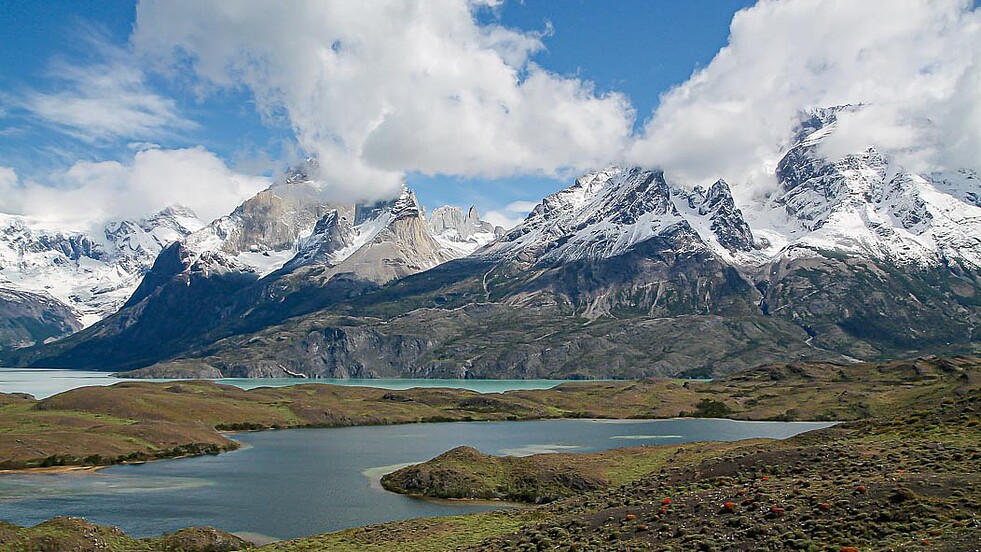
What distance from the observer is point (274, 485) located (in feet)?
346

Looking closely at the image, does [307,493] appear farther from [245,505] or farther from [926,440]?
[926,440]

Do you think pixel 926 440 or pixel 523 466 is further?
pixel 523 466

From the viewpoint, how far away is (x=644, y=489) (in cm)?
6350

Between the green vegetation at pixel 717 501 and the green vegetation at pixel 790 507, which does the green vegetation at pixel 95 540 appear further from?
the green vegetation at pixel 790 507

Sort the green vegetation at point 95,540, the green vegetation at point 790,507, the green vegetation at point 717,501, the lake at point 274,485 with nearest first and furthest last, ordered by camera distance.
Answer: the green vegetation at point 790,507 < the green vegetation at point 717,501 < the green vegetation at point 95,540 < the lake at point 274,485

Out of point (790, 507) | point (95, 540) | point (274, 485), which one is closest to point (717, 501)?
point (790, 507)

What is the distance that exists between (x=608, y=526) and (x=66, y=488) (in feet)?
257

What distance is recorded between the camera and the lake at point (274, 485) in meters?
81.4

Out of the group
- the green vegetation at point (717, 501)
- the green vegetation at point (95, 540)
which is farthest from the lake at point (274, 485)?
the green vegetation at point (717, 501)

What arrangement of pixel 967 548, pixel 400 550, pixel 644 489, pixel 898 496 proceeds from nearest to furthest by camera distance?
pixel 967 548 → pixel 898 496 → pixel 400 550 → pixel 644 489

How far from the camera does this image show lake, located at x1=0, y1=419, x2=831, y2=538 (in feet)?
267

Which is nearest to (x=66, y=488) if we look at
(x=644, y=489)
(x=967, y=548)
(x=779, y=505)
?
(x=644, y=489)

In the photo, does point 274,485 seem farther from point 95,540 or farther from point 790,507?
point 790,507

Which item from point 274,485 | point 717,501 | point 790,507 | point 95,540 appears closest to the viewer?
point 790,507
